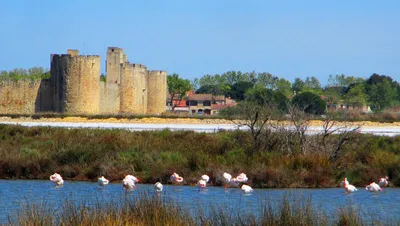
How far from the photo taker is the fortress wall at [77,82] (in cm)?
5372

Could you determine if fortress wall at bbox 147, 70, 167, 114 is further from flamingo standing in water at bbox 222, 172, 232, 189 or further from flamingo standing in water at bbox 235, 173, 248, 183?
flamingo standing in water at bbox 235, 173, 248, 183

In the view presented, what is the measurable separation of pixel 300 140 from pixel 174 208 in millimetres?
11251

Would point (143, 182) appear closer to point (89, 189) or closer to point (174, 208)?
point (89, 189)

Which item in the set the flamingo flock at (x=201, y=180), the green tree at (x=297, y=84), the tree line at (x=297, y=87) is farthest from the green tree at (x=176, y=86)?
the flamingo flock at (x=201, y=180)

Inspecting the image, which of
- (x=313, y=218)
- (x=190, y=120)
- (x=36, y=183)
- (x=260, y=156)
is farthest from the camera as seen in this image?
(x=190, y=120)

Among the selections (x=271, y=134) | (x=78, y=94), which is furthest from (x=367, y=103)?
(x=271, y=134)

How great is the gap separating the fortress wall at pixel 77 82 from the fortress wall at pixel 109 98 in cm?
194

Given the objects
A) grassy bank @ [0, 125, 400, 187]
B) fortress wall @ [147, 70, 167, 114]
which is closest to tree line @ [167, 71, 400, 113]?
fortress wall @ [147, 70, 167, 114]

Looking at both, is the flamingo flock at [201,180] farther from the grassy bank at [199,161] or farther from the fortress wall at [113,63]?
the fortress wall at [113,63]

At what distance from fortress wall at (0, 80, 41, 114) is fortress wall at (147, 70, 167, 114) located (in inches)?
455

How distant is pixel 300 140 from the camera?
22062 mm

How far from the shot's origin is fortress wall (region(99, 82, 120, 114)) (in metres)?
56.6

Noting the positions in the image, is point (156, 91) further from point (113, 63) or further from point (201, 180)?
point (201, 180)

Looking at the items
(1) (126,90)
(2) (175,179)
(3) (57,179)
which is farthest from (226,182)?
(1) (126,90)
